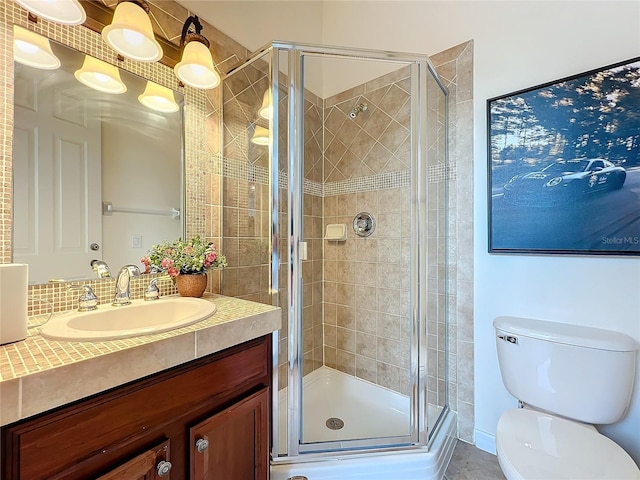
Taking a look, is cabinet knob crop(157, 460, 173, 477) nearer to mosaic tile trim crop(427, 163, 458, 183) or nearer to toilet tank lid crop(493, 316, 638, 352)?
toilet tank lid crop(493, 316, 638, 352)

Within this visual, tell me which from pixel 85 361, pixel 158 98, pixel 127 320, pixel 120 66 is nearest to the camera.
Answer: pixel 85 361

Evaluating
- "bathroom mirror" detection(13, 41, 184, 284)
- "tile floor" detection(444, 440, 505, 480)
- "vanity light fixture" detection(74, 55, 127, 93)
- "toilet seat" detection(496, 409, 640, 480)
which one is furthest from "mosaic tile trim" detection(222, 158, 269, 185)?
"tile floor" detection(444, 440, 505, 480)

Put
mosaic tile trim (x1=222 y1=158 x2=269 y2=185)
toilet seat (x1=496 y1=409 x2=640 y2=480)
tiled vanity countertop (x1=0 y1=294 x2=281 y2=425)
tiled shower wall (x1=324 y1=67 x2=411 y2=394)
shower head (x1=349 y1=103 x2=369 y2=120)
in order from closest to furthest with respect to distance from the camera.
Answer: tiled vanity countertop (x1=0 y1=294 x2=281 y2=425)
toilet seat (x1=496 y1=409 x2=640 y2=480)
mosaic tile trim (x1=222 y1=158 x2=269 y2=185)
tiled shower wall (x1=324 y1=67 x2=411 y2=394)
shower head (x1=349 y1=103 x2=369 y2=120)

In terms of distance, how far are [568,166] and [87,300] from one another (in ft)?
6.69

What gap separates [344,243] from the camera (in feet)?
6.77

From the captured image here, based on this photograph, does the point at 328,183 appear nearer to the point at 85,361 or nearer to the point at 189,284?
the point at 189,284

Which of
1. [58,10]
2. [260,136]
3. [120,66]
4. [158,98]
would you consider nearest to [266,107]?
[260,136]

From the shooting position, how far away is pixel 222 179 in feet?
4.99

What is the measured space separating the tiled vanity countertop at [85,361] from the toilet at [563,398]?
1.08 m

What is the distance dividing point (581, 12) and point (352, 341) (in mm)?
2134

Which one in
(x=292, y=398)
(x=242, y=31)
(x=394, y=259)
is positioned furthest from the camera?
(x=394, y=259)

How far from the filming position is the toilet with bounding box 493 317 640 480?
3.11 feet

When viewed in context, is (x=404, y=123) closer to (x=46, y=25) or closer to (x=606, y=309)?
(x=606, y=309)

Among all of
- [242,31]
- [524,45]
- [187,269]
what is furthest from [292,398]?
[524,45]
